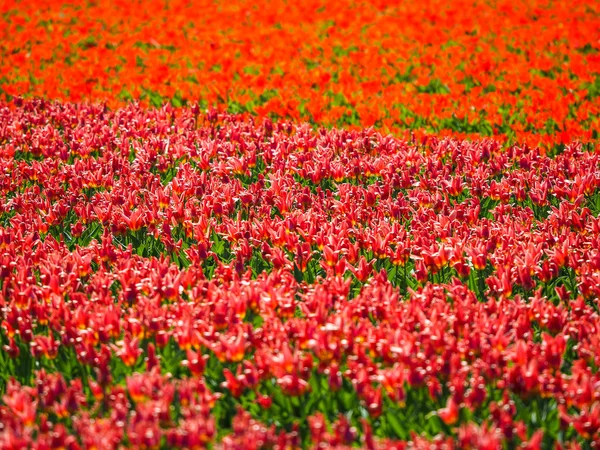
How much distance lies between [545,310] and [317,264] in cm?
121

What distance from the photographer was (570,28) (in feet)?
32.0

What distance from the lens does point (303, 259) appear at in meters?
3.86

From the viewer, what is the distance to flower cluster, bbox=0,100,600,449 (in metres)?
2.74

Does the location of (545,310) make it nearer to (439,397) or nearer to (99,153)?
(439,397)

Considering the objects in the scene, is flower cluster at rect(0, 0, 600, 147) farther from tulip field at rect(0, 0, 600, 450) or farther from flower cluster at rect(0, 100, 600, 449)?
flower cluster at rect(0, 100, 600, 449)

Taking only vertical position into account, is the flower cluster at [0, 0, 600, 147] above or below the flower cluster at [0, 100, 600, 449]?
above

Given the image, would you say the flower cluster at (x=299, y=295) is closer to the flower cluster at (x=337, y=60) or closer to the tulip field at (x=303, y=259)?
the tulip field at (x=303, y=259)

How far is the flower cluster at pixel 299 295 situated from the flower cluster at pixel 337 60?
1.32 metres

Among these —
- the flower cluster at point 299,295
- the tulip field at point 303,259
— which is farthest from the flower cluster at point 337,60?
the flower cluster at point 299,295

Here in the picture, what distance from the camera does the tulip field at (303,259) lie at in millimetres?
2758

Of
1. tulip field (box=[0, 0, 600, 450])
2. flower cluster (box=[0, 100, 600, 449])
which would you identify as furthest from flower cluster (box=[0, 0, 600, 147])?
flower cluster (box=[0, 100, 600, 449])

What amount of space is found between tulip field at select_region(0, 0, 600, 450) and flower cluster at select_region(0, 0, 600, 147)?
51 mm

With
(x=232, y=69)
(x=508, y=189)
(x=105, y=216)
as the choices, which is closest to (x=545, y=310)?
(x=508, y=189)

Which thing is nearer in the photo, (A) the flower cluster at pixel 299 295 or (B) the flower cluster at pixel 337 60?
(A) the flower cluster at pixel 299 295
